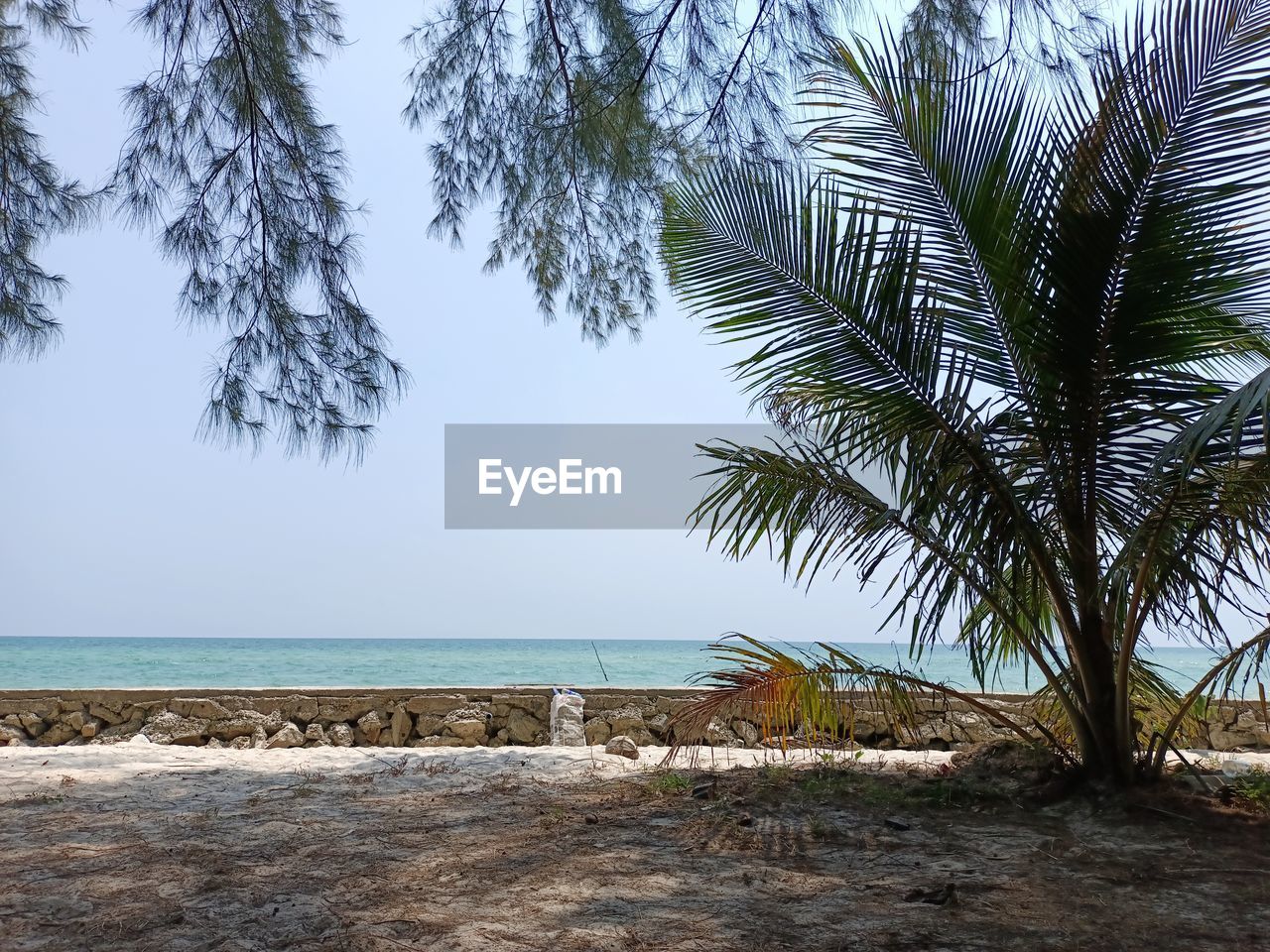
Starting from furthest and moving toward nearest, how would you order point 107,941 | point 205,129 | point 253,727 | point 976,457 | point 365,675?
1. point 365,675
2. point 253,727
3. point 205,129
4. point 976,457
5. point 107,941

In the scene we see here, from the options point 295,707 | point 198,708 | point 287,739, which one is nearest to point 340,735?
point 287,739

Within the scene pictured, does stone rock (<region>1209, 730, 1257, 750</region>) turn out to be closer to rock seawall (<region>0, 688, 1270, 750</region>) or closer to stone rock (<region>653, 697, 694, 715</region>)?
rock seawall (<region>0, 688, 1270, 750</region>)

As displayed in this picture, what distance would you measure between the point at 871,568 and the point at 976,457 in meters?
0.63

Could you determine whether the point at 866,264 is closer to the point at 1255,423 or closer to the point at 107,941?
the point at 1255,423

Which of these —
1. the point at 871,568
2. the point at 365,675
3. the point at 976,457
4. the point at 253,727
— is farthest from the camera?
the point at 365,675

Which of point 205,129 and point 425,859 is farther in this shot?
point 205,129

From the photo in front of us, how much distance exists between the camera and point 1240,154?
307cm

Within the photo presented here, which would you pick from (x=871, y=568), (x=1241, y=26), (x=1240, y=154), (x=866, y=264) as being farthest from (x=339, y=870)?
(x=1241, y=26)

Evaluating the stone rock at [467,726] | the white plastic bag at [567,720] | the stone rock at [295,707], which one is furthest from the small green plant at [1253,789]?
the stone rock at [295,707]

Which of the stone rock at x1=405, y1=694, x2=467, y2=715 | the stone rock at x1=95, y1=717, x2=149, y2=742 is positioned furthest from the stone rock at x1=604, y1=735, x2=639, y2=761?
the stone rock at x1=95, y1=717, x2=149, y2=742

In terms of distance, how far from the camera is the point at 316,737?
779 cm

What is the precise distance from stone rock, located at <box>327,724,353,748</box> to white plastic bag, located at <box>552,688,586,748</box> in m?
1.80

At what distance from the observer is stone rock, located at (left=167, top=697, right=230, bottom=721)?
7.91 metres

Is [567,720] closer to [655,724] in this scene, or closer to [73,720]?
[655,724]
